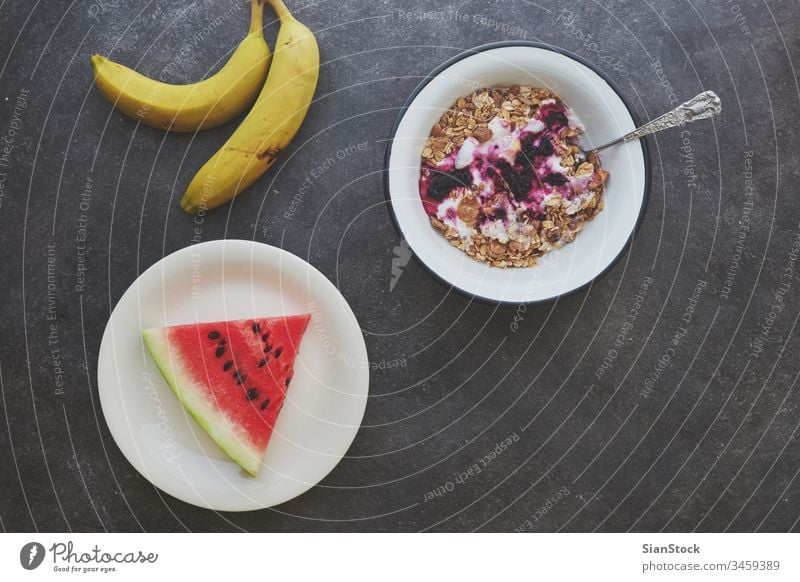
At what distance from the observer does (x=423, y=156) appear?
170 cm

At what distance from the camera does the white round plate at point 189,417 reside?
A: 5.60 feet

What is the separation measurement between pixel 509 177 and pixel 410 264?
0.39 m

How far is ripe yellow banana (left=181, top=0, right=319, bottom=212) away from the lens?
1.73m

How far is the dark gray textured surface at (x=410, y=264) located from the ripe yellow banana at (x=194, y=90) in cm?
8

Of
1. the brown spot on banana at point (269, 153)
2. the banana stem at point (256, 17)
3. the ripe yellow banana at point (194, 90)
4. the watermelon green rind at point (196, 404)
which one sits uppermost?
the banana stem at point (256, 17)

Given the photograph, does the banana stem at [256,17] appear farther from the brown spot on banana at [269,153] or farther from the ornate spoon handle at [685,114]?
the ornate spoon handle at [685,114]

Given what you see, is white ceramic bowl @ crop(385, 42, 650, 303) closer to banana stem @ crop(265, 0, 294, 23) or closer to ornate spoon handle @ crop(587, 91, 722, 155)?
ornate spoon handle @ crop(587, 91, 722, 155)

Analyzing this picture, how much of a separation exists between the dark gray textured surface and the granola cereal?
0.72ft

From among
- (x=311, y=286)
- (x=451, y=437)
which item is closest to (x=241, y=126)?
(x=311, y=286)

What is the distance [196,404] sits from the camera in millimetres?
1681

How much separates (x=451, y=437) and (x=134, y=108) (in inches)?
51.6

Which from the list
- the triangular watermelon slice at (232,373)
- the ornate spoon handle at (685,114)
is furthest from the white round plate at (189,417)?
the ornate spoon handle at (685,114)

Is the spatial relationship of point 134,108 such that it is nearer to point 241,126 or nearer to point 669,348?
point 241,126

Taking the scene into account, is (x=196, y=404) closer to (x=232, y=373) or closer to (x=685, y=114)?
(x=232, y=373)
